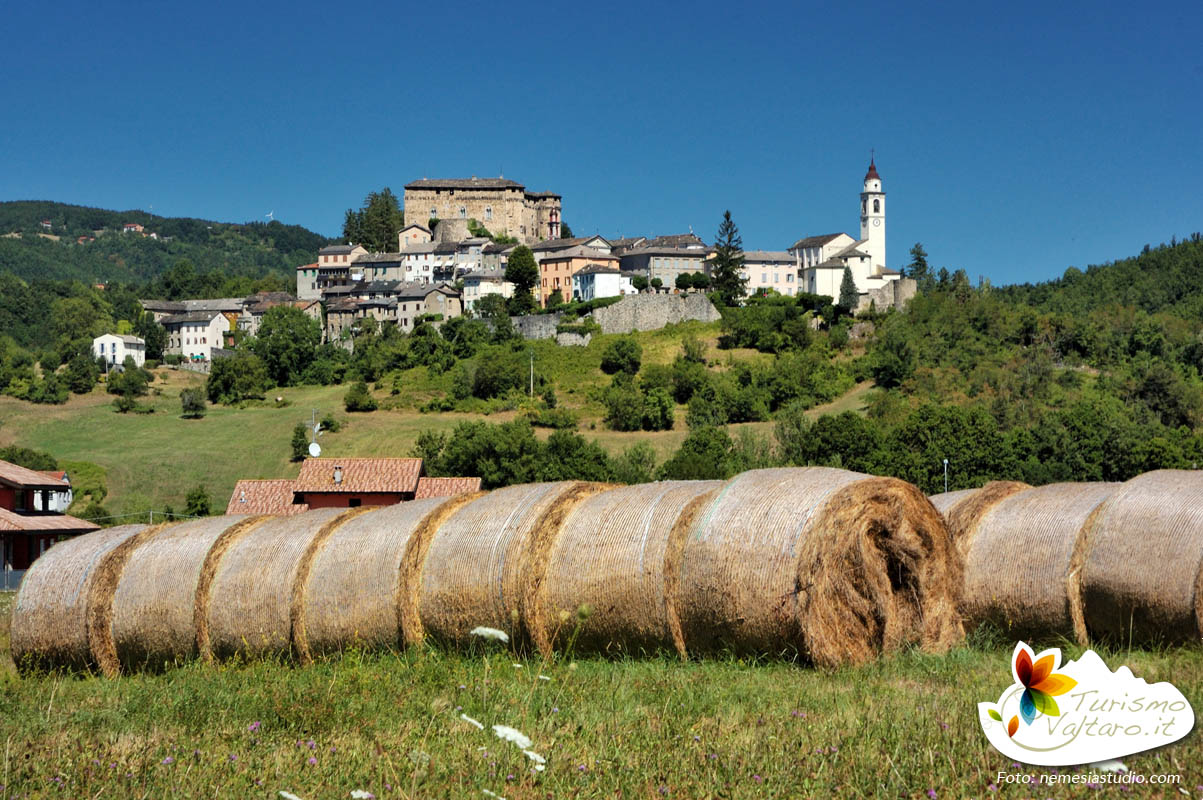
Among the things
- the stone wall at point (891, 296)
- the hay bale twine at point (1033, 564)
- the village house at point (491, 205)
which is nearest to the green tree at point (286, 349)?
the village house at point (491, 205)

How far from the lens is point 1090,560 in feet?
42.3

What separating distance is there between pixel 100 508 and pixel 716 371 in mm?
45541

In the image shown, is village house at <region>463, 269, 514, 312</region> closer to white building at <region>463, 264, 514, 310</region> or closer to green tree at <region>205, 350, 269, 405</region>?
white building at <region>463, 264, 514, 310</region>

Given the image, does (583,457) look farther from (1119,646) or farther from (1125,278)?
(1125,278)

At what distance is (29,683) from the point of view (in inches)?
488

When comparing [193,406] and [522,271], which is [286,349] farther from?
[522,271]

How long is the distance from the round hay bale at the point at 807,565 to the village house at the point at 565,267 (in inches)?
4264

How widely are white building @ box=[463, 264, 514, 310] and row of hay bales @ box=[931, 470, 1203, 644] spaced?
357ft

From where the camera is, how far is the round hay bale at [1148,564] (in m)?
12.1

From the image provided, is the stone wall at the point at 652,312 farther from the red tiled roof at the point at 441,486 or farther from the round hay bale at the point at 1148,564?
the round hay bale at the point at 1148,564

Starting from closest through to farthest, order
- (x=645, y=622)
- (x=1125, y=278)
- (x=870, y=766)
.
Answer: (x=870, y=766)
(x=645, y=622)
(x=1125, y=278)

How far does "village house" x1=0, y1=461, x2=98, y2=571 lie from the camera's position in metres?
37.6

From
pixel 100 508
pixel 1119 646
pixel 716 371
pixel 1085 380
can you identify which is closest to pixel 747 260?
pixel 716 371

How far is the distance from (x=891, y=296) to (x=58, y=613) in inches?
3954
